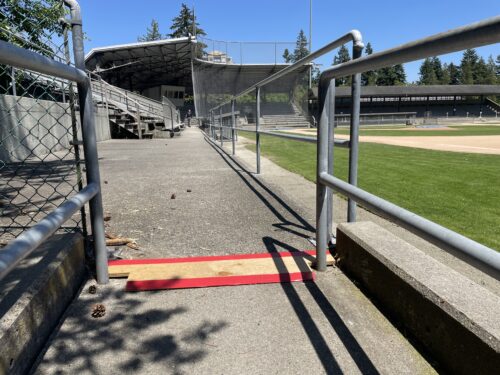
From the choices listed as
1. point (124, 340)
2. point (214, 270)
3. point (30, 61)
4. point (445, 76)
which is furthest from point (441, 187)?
point (445, 76)

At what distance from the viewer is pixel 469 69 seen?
11725 centimetres

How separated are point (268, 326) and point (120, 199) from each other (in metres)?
3.59

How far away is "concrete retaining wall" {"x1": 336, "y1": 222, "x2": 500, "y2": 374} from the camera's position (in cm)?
160

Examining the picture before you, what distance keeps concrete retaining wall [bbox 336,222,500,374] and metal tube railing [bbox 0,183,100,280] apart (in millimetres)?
1694

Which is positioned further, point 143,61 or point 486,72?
point 486,72

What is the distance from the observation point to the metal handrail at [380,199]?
1156 mm

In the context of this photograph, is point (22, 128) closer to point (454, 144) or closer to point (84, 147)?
point (84, 147)

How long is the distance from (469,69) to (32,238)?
13666 centimetres

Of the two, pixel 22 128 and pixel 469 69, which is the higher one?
pixel 469 69

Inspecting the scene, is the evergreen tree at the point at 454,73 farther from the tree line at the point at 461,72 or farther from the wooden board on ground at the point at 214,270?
the wooden board on ground at the point at 214,270

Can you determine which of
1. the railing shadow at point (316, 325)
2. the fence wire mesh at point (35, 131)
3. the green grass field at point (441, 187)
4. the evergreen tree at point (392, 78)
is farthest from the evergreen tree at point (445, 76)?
the railing shadow at point (316, 325)

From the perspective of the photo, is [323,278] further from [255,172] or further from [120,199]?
[255,172]

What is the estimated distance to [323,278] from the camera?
281 centimetres

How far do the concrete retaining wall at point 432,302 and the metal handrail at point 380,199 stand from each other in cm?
42
